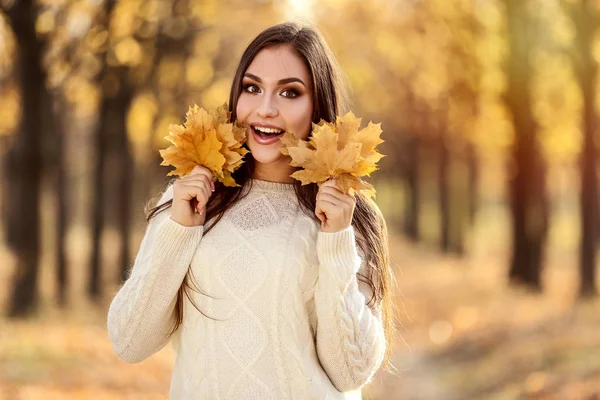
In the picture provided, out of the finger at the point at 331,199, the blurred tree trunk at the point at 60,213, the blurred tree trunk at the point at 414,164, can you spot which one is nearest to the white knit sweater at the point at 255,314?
the finger at the point at 331,199

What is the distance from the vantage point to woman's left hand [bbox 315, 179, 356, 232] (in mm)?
3439

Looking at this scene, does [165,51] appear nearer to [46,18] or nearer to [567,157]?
[46,18]

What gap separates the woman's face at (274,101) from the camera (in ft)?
12.0

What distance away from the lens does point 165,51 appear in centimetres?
1739

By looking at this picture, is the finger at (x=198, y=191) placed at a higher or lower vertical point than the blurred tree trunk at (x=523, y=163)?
higher

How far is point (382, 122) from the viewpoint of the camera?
66.4 feet

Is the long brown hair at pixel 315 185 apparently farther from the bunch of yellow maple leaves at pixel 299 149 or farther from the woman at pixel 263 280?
→ the bunch of yellow maple leaves at pixel 299 149

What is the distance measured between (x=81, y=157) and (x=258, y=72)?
1735 inches

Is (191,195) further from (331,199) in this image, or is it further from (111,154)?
(111,154)

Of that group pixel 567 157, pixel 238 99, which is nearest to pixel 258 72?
pixel 238 99

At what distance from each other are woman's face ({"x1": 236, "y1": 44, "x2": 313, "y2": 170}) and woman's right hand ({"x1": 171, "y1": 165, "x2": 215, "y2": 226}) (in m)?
0.27

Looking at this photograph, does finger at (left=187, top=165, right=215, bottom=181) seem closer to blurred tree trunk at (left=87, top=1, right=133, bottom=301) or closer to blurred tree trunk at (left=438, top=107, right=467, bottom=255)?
blurred tree trunk at (left=87, top=1, right=133, bottom=301)

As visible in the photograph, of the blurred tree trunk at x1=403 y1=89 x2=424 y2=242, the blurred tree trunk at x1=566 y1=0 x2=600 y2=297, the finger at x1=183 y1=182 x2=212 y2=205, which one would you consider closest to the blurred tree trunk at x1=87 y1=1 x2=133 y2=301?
the blurred tree trunk at x1=566 y1=0 x2=600 y2=297

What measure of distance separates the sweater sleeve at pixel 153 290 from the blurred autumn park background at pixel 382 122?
3.06m
